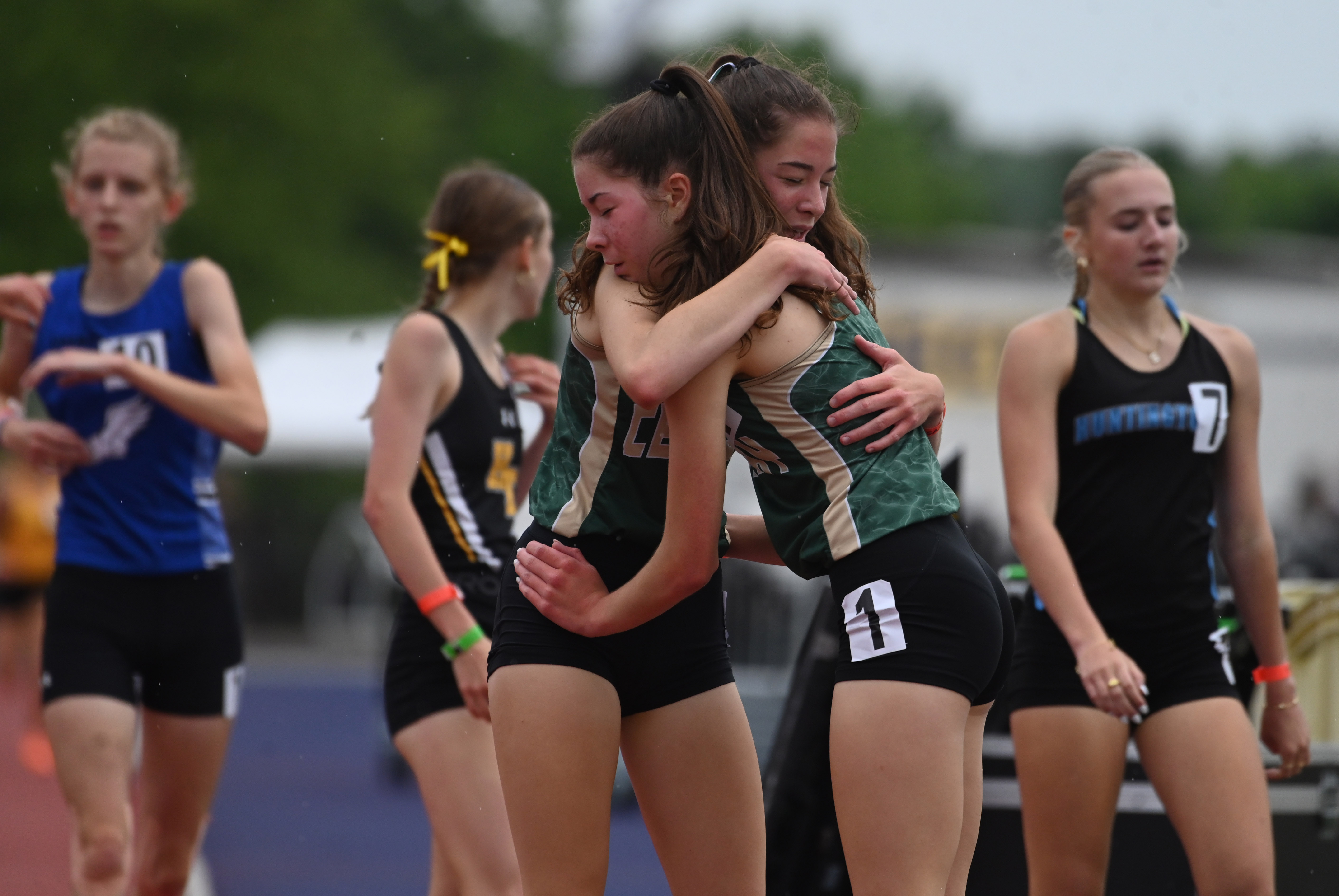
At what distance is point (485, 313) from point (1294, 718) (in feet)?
8.21

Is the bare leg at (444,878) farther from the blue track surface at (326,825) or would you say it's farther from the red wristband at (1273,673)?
the blue track surface at (326,825)

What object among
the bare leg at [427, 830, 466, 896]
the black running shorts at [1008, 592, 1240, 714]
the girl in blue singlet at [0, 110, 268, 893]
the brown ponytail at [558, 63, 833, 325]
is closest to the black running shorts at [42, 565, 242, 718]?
the girl in blue singlet at [0, 110, 268, 893]

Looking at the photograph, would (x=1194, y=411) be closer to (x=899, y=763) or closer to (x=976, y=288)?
(x=899, y=763)

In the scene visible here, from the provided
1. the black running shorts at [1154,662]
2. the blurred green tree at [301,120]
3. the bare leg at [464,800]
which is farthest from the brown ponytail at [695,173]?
the blurred green tree at [301,120]

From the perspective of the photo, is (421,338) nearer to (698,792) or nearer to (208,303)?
(208,303)

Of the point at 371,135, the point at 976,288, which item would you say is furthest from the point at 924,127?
the point at 976,288

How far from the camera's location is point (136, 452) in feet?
14.6

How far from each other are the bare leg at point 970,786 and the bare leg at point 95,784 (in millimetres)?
2328

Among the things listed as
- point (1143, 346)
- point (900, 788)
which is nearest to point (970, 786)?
point (900, 788)

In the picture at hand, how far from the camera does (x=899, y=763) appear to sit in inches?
104

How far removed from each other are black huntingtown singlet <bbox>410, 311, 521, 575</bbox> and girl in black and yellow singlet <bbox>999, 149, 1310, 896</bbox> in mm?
1402

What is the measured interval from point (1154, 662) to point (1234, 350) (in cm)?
90

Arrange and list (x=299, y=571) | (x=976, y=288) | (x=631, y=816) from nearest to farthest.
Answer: (x=631, y=816), (x=976, y=288), (x=299, y=571)

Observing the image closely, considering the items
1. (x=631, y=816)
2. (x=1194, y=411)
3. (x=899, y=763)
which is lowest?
(x=631, y=816)
